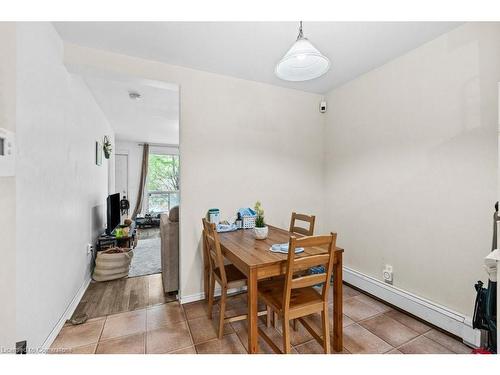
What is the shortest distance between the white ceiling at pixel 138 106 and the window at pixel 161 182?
1.37 m

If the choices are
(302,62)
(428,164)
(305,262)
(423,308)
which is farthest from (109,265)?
(428,164)

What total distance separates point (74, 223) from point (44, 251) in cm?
74

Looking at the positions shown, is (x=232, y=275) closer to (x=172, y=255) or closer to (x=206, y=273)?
(x=206, y=273)

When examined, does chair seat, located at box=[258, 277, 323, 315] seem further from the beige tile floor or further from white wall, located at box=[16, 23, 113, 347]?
white wall, located at box=[16, 23, 113, 347]

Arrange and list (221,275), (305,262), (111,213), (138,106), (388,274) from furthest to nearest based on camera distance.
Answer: (138,106) < (111,213) < (388,274) < (221,275) < (305,262)

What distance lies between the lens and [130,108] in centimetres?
385

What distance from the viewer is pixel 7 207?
4.07 ft

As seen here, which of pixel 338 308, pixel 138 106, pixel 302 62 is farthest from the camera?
pixel 138 106

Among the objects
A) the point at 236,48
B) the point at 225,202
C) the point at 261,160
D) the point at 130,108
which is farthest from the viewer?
the point at 130,108

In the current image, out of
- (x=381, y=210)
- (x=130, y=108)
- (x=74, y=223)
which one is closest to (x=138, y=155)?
(x=130, y=108)

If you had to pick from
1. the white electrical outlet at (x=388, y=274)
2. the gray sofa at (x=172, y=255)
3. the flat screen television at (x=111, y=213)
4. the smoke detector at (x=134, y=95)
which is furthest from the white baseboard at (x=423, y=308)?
the smoke detector at (x=134, y=95)

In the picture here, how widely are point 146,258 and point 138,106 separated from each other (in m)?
2.50

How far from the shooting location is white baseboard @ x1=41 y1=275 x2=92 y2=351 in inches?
67.1
